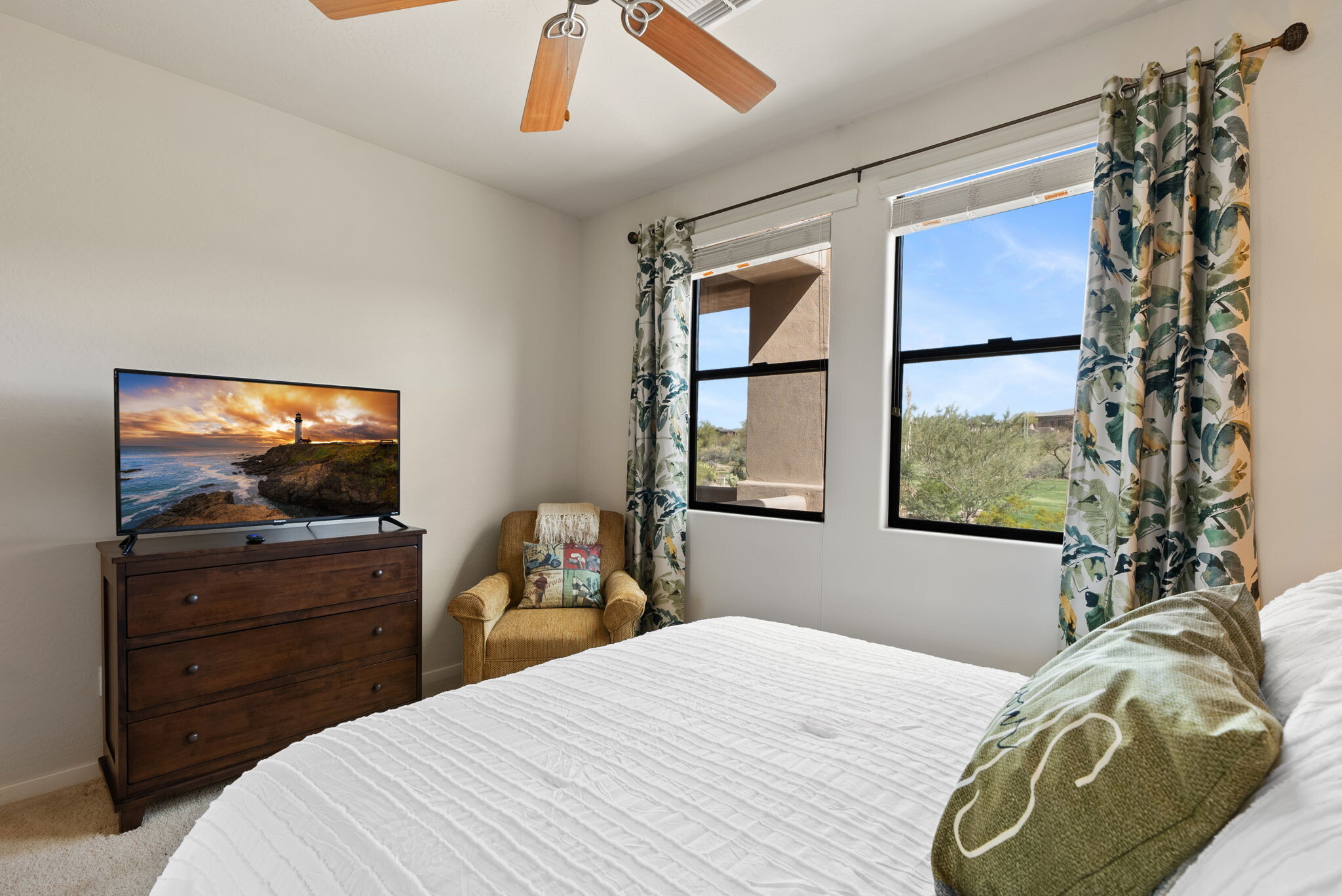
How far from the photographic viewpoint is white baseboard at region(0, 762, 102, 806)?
228cm

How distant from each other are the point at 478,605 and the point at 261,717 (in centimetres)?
87

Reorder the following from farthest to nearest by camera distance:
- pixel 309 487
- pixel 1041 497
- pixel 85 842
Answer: pixel 309 487 < pixel 1041 497 < pixel 85 842

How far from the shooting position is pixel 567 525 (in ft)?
11.5

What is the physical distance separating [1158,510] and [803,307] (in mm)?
1661

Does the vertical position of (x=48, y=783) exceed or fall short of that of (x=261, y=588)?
it falls short

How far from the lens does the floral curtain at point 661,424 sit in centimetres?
342

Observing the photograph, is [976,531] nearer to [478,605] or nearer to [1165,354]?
[1165,354]

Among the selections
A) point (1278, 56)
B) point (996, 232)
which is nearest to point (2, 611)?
point (996, 232)

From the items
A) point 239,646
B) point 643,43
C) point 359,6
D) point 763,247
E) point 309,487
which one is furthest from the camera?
point 763,247

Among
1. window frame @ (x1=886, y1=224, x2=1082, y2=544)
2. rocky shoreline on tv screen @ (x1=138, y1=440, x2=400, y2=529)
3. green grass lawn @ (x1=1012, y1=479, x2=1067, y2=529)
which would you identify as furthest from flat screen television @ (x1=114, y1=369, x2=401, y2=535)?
green grass lawn @ (x1=1012, y1=479, x2=1067, y2=529)

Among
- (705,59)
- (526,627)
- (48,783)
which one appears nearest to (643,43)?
(705,59)

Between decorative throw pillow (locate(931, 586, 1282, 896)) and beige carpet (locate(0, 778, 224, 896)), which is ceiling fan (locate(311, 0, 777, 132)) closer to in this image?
decorative throw pillow (locate(931, 586, 1282, 896))

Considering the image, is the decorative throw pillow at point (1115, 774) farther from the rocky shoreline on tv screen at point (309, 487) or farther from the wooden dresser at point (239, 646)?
the rocky shoreline on tv screen at point (309, 487)

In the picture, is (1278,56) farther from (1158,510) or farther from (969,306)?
(1158,510)
